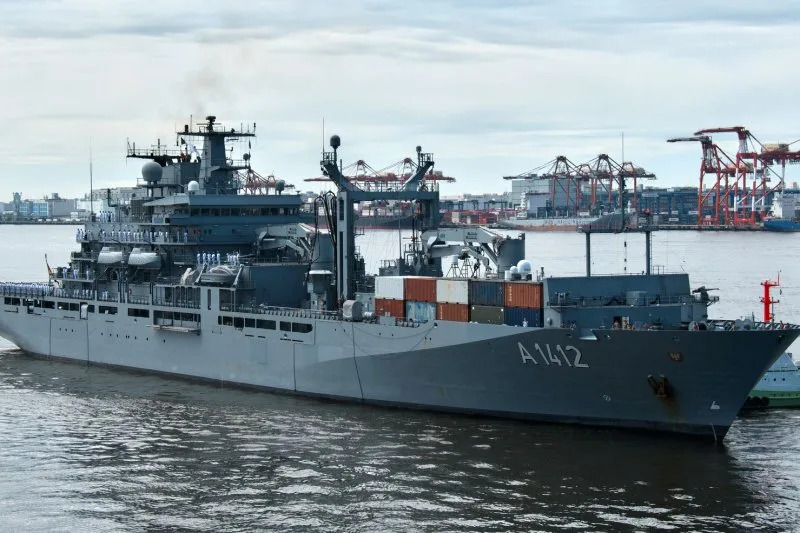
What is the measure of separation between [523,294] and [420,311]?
4007 millimetres

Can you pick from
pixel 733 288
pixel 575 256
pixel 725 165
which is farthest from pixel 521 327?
pixel 725 165

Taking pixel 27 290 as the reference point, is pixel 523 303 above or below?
below

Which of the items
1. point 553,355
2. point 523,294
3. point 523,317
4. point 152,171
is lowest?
point 553,355

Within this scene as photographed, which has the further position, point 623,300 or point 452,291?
point 452,291

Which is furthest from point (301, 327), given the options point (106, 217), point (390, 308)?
point (106, 217)

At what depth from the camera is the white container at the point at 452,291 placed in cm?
3474

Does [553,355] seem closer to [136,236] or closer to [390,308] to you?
[390,308]

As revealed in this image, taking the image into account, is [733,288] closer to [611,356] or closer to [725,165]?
[611,356]

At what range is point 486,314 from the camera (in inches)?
1351

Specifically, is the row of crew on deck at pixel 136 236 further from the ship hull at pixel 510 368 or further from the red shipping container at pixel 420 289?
the red shipping container at pixel 420 289

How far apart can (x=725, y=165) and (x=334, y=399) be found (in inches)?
6002

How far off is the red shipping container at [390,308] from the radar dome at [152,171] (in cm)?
1611

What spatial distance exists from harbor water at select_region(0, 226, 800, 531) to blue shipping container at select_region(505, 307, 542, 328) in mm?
3130

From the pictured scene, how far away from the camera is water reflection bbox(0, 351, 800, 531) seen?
85.1ft
